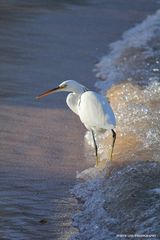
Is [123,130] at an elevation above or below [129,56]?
above

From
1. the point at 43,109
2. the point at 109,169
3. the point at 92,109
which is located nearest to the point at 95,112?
the point at 92,109

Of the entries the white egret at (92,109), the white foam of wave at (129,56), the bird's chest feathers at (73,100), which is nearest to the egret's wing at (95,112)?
the white egret at (92,109)

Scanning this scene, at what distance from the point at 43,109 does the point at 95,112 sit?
2068 millimetres

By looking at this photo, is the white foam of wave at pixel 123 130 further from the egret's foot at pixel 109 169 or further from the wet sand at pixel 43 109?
the wet sand at pixel 43 109

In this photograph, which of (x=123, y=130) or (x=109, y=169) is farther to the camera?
(x=123, y=130)

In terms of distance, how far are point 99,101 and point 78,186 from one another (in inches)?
43.9

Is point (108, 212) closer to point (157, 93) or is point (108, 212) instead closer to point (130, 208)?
point (130, 208)

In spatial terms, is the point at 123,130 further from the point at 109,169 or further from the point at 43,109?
the point at 109,169

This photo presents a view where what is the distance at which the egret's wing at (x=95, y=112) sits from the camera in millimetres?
8430

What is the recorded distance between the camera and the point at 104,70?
42.9 feet

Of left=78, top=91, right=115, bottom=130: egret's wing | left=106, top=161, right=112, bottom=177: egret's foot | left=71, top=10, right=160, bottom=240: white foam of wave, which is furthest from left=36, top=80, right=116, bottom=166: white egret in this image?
left=71, top=10, right=160, bottom=240: white foam of wave

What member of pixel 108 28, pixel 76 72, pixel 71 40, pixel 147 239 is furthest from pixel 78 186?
pixel 108 28

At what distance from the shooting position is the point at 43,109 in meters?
10.5

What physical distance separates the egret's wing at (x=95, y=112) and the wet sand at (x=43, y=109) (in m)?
0.48
